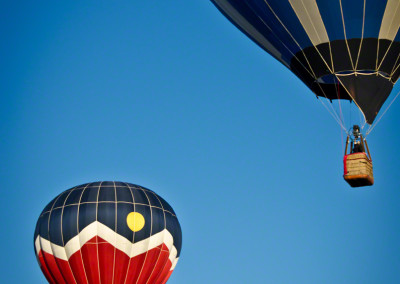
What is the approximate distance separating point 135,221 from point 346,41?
698 centimetres

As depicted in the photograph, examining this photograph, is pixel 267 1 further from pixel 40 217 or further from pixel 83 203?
pixel 40 217

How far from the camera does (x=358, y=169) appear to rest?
579 inches

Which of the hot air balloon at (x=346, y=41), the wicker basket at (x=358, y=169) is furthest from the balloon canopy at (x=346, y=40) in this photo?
the wicker basket at (x=358, y=169)

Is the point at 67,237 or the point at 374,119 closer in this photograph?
the point at 374,119

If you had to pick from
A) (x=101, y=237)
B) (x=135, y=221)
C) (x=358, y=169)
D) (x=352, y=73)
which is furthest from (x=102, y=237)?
(x=358, y=169)

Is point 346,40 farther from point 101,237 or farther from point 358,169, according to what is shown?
point 101,237

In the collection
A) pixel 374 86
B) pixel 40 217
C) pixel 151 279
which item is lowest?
pixel 151 279

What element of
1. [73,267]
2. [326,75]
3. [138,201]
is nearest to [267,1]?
[326,75]

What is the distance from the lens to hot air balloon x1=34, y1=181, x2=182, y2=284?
791 inches

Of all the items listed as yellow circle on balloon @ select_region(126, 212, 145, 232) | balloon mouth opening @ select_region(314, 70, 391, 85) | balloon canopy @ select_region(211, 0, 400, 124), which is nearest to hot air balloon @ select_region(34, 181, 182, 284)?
yellow circle on balloon @ select_region(126, 212, 145, 232)

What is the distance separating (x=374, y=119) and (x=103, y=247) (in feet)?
24.0

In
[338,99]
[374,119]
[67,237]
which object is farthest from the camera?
[67,237]

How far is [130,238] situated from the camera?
2023 cm

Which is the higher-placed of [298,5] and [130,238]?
[298,5]
